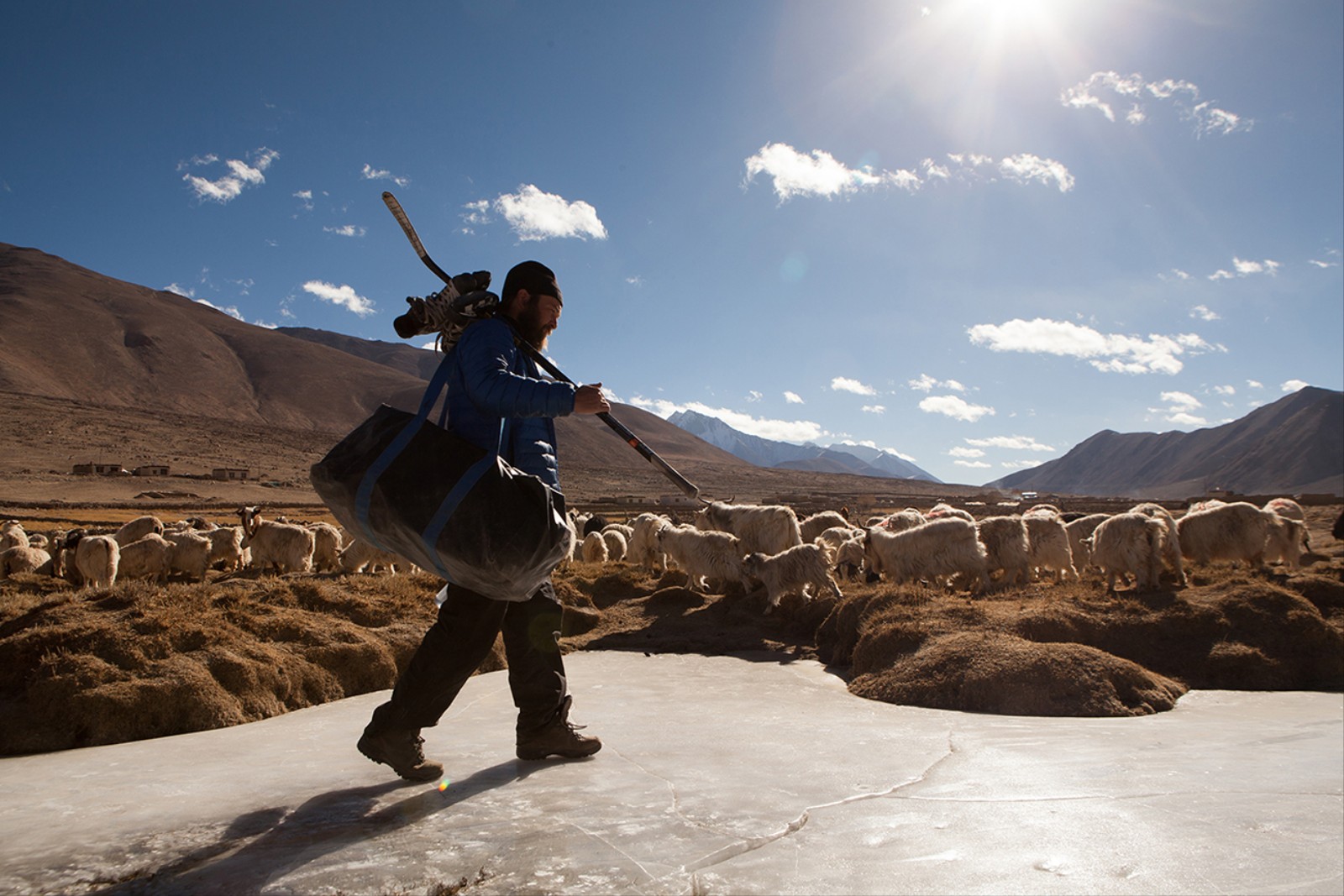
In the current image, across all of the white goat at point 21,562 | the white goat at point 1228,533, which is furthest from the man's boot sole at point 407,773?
the white goat at point 21,562

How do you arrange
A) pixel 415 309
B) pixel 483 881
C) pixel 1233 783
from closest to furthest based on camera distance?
pixel 483 881 < pixel 1233 783 < pixel 415 309

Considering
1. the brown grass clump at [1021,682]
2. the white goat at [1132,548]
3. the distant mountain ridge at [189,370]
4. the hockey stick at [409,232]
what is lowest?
the brown grass clump at [1021,682]

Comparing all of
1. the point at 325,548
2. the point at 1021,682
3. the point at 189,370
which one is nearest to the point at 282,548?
the point at 325,548

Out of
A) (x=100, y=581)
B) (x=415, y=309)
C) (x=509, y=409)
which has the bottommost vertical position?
(x=100, y=581)

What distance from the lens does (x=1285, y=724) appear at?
4605 mm

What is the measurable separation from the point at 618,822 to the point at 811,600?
747cm

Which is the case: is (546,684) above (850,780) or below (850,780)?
above

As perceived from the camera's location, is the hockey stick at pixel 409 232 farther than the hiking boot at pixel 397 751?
Yes

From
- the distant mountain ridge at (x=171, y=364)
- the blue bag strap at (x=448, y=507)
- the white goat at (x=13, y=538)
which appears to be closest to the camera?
the blue bag strap at (x=448, y=507)

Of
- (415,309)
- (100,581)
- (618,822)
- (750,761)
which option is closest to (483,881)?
(618,822)

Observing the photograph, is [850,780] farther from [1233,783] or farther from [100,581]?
[100,581]

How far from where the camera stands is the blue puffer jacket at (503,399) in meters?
2.84

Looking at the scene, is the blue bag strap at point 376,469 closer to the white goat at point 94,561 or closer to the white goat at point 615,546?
the white goat at point 94,561

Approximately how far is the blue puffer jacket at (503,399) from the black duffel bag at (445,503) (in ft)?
0.96
